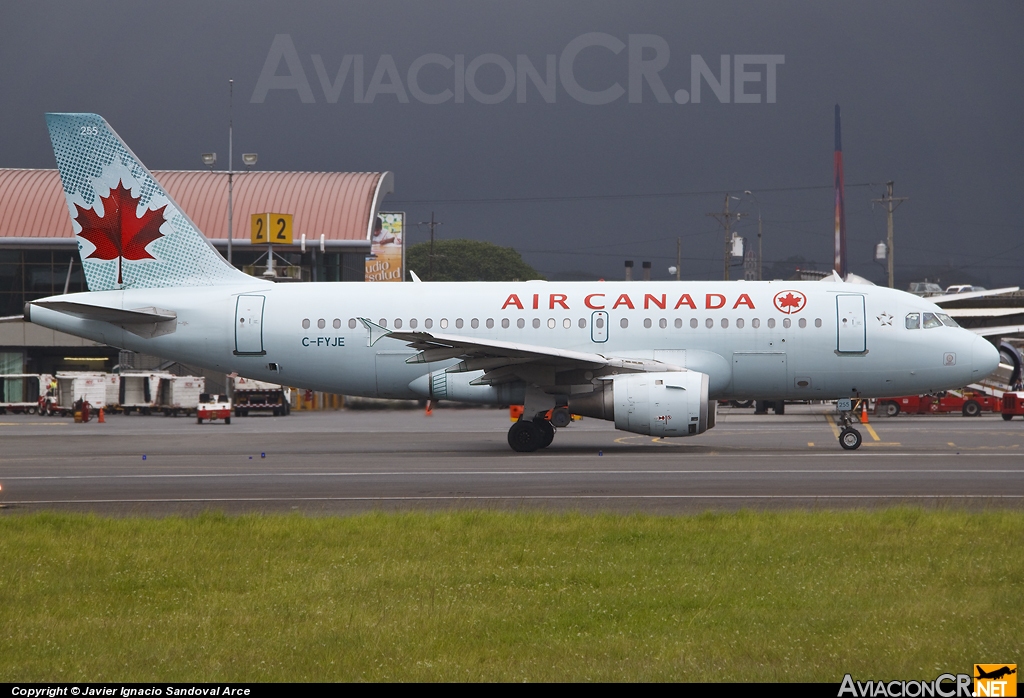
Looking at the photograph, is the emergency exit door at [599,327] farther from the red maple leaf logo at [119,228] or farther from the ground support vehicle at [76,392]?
the ground support vehicle at [76,392]

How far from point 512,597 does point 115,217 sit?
→ 2030 cm

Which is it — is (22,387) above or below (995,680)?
above

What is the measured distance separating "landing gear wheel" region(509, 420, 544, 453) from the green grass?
1088cm

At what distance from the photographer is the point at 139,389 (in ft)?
152

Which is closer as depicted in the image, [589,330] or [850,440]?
[850,440]

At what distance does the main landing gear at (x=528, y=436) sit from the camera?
75.4 feet

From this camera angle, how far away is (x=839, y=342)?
2309 cm

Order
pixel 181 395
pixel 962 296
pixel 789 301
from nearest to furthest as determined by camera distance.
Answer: pixel 789 301 → pixel 181 395 → pixel 962 296

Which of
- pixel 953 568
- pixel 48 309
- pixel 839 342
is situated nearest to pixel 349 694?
pixel 953 568

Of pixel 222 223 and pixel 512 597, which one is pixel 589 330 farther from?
pixel 222 223

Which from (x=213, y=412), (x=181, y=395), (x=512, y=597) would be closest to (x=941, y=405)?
(x=213, y=412)

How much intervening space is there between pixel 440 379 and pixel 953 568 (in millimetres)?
15508

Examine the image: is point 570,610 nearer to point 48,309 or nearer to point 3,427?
point 48,309

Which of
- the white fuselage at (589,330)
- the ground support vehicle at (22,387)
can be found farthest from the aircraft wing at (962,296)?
the ground support vehicle at (22,387)
